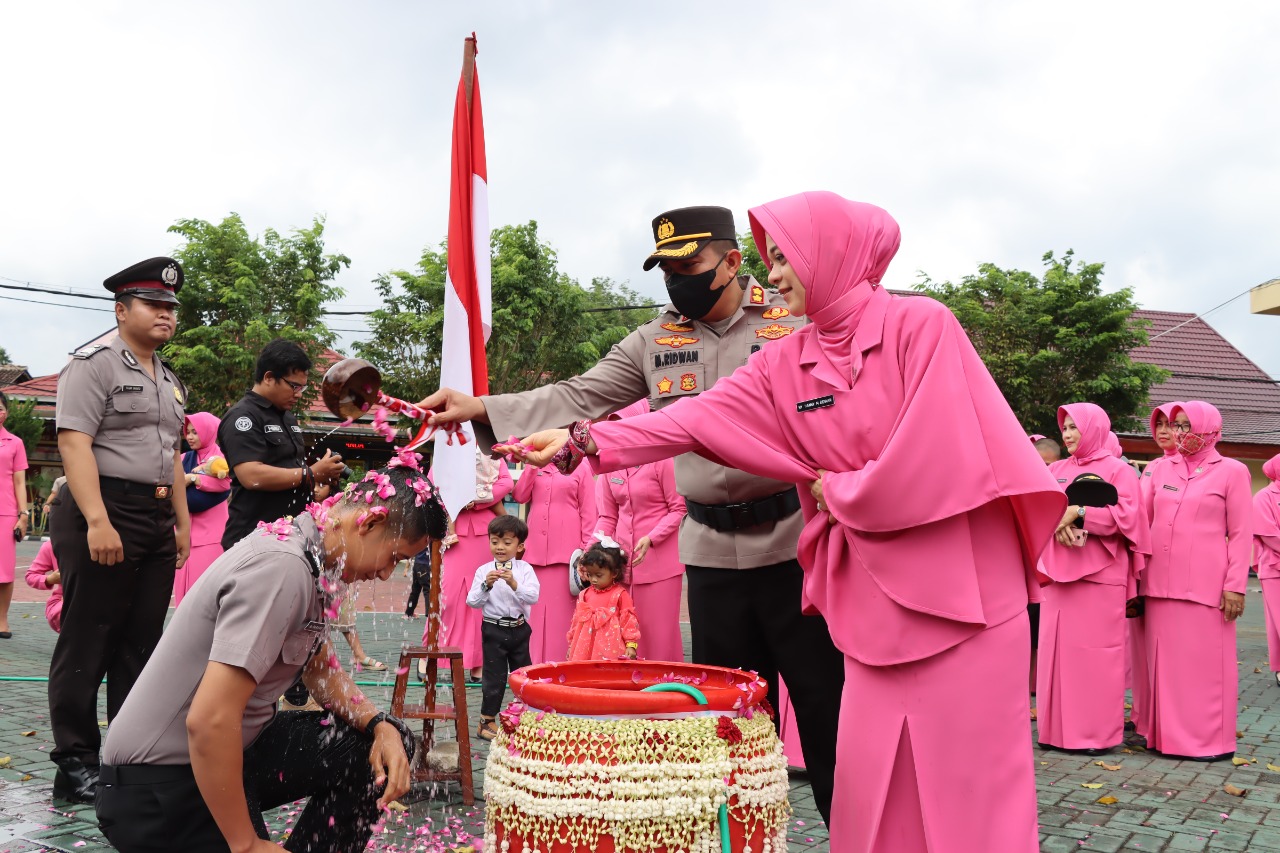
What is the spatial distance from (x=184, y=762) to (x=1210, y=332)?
3515 centimetres

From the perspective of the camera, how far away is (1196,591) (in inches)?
263

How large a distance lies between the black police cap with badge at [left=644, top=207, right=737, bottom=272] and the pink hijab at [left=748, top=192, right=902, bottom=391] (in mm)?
889

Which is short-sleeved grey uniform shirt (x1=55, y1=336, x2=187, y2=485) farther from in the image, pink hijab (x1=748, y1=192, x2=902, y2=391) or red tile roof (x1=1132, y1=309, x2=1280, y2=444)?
red tile roof (x1=1132, y1=309, x2=1280, y2=444)

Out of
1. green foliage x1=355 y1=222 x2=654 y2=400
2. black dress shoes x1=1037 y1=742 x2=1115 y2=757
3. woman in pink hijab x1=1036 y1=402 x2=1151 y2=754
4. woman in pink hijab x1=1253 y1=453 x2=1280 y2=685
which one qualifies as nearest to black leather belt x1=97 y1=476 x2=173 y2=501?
woman in pink hijab x1=1036 y1=402 x2=1151 y2=754

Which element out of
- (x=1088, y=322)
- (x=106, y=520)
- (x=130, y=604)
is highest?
(x=1088, y=322)

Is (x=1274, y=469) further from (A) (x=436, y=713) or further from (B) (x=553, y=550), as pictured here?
(A) (x=436, y=713)

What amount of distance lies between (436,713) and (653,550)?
89.6 inches

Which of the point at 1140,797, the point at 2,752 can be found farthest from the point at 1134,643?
the point at 2,752

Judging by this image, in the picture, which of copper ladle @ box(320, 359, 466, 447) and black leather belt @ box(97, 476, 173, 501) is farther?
black leather belt @ box(97, 476, 173, 501)

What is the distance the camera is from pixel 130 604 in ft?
15.4

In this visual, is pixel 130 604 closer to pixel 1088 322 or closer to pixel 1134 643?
pixel 1134 643

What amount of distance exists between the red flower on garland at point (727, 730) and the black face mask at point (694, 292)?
5.97 ft

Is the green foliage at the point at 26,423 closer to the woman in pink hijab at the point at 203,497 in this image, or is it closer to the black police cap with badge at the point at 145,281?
the woman in pink hijab at the point at 203,497

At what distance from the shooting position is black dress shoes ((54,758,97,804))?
14.4ft
